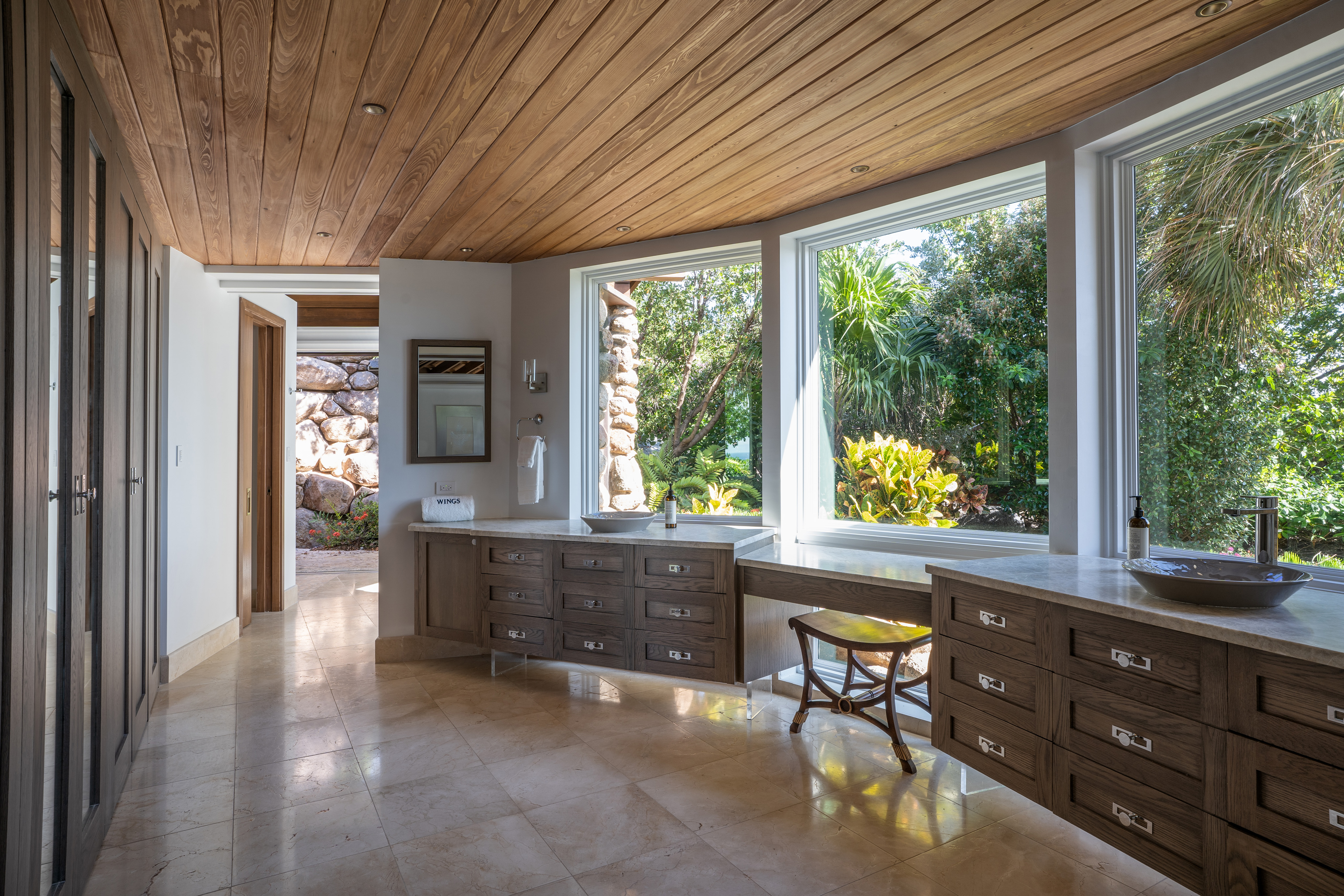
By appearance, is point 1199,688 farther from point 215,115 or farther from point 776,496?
point 215,115

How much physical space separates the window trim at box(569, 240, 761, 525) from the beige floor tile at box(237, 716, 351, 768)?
1602mm

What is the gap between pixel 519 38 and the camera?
1965mm

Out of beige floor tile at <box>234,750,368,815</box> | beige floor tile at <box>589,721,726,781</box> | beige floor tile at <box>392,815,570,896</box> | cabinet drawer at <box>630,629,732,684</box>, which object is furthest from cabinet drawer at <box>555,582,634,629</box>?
beige floor tile at <box>392,815,570,896</box>

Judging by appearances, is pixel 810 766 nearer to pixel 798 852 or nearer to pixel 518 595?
pixel 798 852

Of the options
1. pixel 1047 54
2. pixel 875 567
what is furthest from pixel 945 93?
pixel 875 567

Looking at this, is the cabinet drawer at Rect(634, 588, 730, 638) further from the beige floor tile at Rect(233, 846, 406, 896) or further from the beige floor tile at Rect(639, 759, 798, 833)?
the beige floor tile at Rect(233, 846, 406, 896)

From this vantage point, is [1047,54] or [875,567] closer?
[1047,54]

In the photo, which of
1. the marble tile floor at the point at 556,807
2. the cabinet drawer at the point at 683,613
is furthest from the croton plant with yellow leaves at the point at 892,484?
the marble tile floor at the point at 556,807

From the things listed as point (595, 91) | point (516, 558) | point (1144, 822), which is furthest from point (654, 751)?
point (595, 91)

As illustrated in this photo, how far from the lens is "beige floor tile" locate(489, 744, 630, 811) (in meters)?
2.49

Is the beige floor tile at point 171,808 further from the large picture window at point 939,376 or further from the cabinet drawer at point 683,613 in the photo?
the large picture window at point 939,376

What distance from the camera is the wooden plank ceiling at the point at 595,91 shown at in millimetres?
1877

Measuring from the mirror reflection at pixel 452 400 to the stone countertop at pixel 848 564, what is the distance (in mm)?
1856

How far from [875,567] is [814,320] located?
53.2 inches
